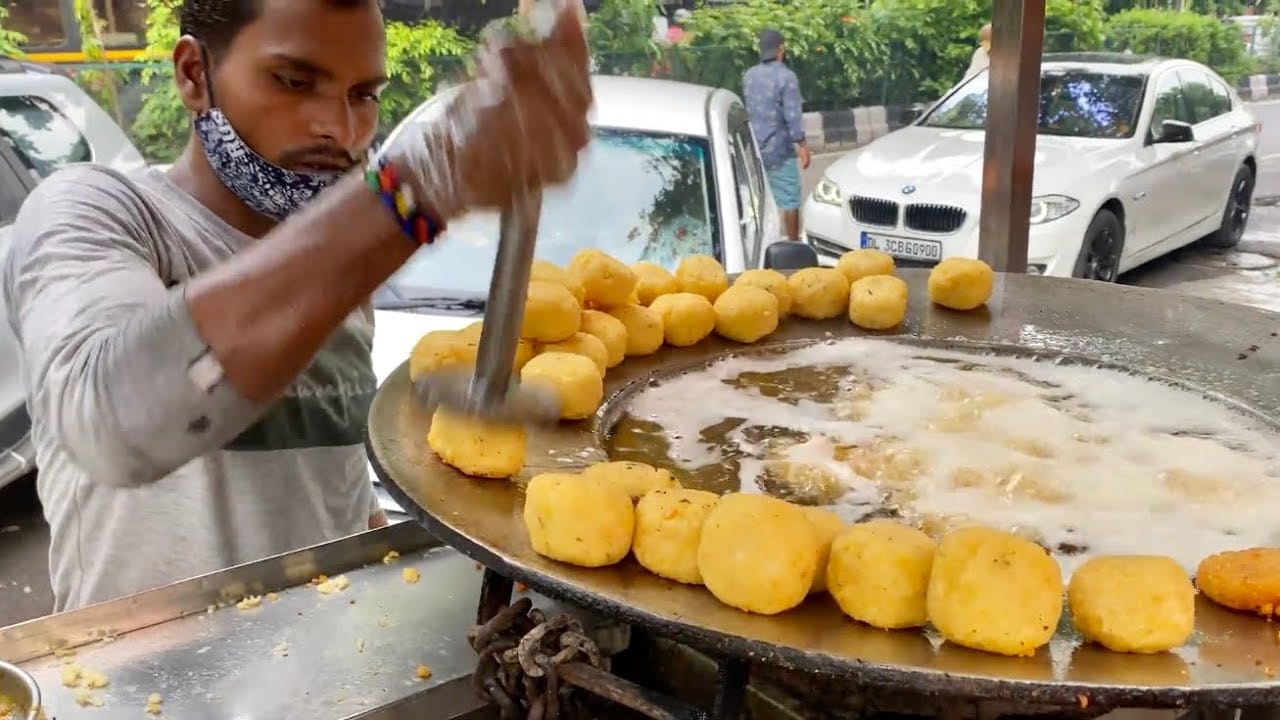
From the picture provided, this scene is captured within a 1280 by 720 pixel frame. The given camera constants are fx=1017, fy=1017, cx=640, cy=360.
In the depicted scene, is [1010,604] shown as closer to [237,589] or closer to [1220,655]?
[1220,655]

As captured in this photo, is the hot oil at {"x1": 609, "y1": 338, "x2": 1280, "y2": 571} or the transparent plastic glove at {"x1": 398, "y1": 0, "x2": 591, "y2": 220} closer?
the transparent plastic glove at {"x1": 398, "y1": 0, "x2": 591, "y2": 220}

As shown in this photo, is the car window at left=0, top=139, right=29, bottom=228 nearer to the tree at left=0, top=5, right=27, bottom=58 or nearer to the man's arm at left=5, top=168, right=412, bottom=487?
the tree at left=0, top=5, right=27, bottom=58

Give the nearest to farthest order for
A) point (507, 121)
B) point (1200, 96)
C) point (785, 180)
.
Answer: point (507, 121)
point (785, 180)
point (1200, 96)

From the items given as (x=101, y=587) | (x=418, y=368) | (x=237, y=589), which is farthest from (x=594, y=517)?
(x=101, y=587)

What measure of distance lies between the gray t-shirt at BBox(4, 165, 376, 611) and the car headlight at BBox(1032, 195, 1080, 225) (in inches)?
176

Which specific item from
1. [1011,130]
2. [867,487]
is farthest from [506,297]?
[1011,130]

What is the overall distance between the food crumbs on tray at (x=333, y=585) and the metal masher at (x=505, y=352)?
0.38 metres

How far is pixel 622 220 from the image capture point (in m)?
3.75

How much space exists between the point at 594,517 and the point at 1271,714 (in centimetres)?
89

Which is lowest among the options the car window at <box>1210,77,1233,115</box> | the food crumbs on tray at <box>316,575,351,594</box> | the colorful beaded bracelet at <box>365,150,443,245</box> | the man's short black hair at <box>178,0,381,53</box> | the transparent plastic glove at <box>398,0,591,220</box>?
the food crumbs on tray at <box>316,575,351,594</box>

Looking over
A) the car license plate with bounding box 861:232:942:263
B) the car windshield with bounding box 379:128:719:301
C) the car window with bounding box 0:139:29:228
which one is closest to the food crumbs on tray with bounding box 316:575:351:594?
the car windshield with bounding box 379:128:719:301

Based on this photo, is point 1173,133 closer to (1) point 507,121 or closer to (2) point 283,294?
(1) point 507,121

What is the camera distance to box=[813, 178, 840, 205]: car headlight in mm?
6320

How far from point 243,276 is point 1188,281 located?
6.31 meters
